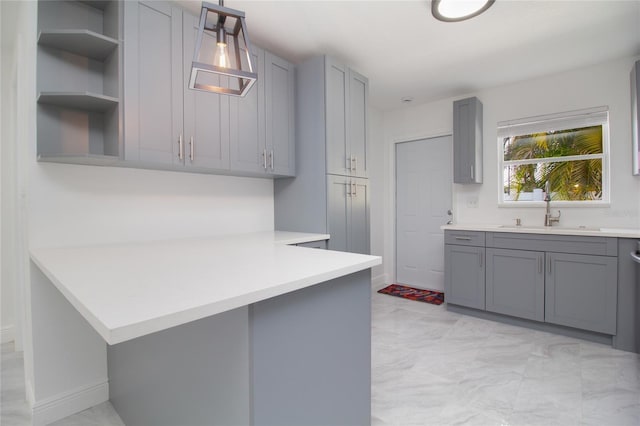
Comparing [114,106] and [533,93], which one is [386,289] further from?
[114,106]

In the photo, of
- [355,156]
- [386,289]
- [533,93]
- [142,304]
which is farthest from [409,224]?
[142,304]

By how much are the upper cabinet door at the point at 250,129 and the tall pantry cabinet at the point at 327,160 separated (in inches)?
16.8

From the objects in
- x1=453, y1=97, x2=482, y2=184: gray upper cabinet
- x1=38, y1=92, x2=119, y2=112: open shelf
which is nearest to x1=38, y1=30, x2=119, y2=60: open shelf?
x1=38, y1=92, x2=119, y2=112: open shelf

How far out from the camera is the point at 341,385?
4.21 ft

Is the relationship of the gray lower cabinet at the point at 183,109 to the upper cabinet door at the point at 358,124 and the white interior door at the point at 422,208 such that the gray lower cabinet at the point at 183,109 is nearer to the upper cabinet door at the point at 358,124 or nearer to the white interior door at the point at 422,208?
the upper cabinet door at the point at 358,124

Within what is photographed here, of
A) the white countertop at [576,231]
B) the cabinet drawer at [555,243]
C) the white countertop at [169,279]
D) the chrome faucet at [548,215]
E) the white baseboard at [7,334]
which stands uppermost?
the chrome faucet at [548,215]

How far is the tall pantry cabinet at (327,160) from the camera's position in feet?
9.10

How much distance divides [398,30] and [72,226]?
8.86ft

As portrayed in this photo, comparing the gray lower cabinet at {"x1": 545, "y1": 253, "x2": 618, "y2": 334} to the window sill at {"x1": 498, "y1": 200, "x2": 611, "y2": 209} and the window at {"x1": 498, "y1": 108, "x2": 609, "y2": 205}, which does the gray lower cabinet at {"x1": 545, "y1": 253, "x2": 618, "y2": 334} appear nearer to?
the window sill at {"x1": 498, "y1": 200, "x2": 611, "y2": 209}

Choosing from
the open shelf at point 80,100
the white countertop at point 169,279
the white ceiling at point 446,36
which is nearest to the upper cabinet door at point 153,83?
the open shelf at point 80,100

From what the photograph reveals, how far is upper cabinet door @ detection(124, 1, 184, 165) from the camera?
184 cm

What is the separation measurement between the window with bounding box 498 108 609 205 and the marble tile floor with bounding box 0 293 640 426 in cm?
148

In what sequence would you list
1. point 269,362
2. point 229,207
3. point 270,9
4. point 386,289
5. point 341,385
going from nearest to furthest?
point 269,362 → point 341,385 → point 270,9 → point 229,207 → point 386,289

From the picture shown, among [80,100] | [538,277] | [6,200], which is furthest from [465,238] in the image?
[6,200]
